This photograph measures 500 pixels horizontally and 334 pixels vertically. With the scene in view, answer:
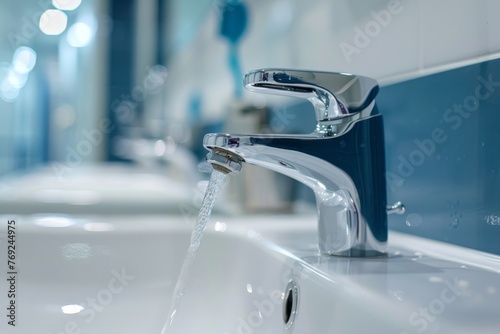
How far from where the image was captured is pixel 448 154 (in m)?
0.48

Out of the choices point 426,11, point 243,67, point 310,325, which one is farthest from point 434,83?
point 243,67

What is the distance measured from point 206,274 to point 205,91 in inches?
38.4

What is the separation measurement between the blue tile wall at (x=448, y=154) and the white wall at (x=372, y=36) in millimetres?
19

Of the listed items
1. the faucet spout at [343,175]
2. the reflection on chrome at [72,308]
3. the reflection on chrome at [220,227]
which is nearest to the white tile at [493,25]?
the faucet spout at [343,175]

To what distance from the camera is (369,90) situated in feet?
1.40

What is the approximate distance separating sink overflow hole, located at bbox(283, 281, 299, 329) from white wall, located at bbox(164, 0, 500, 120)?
23cm

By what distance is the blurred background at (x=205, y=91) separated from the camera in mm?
460

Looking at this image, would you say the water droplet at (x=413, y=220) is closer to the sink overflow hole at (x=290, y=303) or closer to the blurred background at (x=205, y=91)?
the blurred background at (x=205, y=91)

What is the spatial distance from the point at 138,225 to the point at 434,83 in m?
0.37

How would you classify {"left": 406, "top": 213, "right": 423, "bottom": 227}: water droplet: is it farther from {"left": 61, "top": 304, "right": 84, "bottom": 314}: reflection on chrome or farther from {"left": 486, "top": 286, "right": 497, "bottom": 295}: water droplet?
{"left": 61, "top": 304, "right": 84, "bottom": 314}: reflection on chrome

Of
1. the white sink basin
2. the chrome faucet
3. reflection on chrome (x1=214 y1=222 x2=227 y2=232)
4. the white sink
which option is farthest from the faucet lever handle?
the white sink basin

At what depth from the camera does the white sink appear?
0.37 metres

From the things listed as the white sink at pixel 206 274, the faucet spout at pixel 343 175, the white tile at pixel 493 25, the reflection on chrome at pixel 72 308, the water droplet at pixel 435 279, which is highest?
the white tile at pixel 493 25

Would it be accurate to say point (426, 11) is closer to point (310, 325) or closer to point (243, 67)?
point (310, 325)
